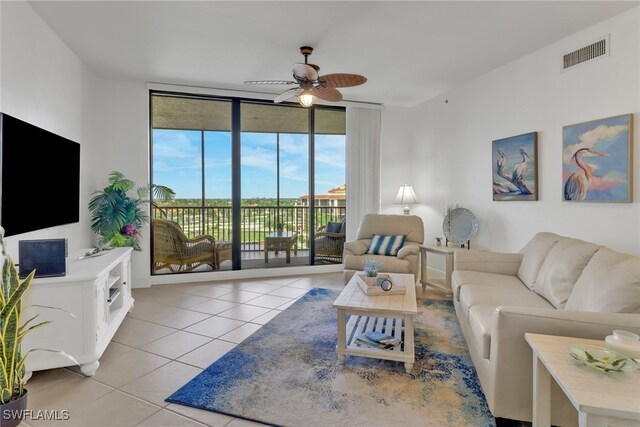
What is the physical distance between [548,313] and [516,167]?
2566mm

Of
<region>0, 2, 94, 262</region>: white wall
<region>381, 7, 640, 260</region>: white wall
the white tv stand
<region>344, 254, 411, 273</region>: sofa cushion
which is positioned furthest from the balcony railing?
the white tv stand

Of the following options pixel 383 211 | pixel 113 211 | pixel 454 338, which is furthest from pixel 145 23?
pixel 383 211

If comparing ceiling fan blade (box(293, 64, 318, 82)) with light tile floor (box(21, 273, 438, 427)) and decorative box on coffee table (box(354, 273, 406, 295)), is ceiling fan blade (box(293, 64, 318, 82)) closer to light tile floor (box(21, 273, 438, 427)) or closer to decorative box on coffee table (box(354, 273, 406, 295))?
decorative box on coffee table (box(354, 273, 406, 295))

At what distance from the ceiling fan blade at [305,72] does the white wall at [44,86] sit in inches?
82.4

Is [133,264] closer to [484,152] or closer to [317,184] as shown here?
[317,184]

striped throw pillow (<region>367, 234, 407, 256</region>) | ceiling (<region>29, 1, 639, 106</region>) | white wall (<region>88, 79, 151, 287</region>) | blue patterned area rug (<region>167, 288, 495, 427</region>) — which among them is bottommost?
blue patterned area rug (<region>167, 288, 495, 427</region>)

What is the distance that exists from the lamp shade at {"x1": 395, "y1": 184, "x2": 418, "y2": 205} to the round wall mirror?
90 cm

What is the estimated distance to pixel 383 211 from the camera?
5.97 m

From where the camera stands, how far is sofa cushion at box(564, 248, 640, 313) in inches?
68.9

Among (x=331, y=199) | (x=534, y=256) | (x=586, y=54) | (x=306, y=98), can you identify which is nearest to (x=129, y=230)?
(x=306, y=98)

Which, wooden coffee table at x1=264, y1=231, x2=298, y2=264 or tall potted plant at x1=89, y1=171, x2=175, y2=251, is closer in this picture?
tall potted plant at x1=89, y1=171, x2=175, y2=251

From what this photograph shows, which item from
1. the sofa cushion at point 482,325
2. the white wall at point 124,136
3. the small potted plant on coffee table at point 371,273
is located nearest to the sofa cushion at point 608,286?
the sofa cushion at point 482,325

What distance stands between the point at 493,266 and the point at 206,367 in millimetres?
2754

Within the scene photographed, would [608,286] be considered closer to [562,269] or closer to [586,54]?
[562,269]
